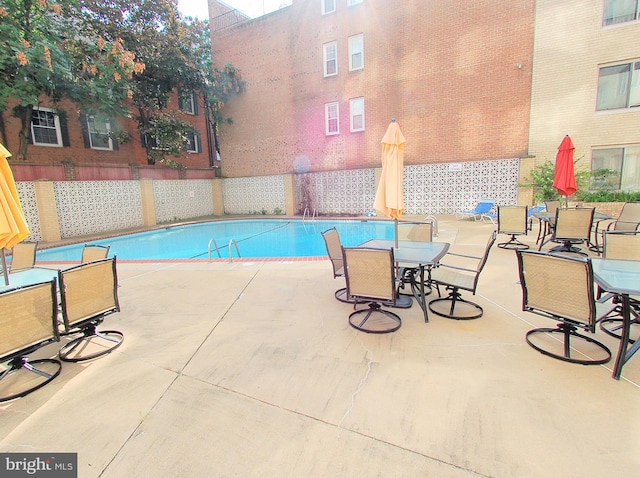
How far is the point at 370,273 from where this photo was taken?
144 inches

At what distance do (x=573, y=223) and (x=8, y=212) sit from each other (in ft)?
28.7

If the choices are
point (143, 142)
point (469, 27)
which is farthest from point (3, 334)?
point (143, 142)

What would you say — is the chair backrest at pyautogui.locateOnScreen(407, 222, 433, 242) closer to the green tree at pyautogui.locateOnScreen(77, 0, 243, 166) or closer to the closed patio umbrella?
the closed patio umbrella

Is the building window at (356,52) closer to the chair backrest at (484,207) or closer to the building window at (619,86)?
the chair backrest at (484,207)

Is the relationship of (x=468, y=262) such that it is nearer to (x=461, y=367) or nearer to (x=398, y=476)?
(x=461, y=367)

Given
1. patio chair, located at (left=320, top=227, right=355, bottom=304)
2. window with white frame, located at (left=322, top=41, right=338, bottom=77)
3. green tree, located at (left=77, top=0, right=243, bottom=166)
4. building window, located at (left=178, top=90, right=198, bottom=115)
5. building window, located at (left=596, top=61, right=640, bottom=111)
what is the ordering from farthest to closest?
building window, located at (left=178, top=90, right=198, bottom=115)
window with white frame, located at (left=322, top=41, right=338, bottom=77)
green tree, located at (left=77, top=0, right=243, bottom=166)
building window, located at (left=596, top=61, right=640, bottom=111)
patio chair, located at (left=320, top=227, right=355, bottom=304)

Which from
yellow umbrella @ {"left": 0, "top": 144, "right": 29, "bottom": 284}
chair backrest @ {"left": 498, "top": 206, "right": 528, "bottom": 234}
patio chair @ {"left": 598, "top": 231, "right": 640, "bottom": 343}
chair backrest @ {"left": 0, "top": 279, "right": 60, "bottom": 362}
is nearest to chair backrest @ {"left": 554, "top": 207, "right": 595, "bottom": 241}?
chair backrest @ {"left": 498, "top": 206, "right": 528, "bottom": 234}

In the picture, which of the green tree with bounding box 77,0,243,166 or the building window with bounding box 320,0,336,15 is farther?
the building window with bounding box 320,0,336,15

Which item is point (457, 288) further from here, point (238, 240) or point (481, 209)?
point (238, 240)

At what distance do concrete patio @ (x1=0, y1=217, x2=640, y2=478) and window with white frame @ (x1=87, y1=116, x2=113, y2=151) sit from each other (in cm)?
1529

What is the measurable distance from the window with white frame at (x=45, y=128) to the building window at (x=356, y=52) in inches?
535

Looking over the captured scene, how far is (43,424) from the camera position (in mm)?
2471

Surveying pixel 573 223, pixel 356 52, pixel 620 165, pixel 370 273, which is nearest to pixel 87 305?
pixel 370 273

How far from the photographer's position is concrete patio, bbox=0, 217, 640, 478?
2055 millimetres
